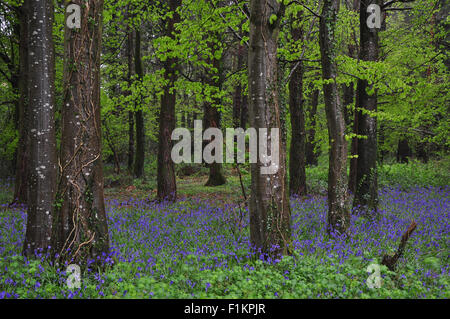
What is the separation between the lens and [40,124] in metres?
5.27

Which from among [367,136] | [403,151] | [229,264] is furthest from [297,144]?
[403,151]

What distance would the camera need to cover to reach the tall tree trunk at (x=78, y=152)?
14.3 feet

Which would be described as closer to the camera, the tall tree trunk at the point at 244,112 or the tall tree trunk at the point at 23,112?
the tall tree trunk at the point at 23,112

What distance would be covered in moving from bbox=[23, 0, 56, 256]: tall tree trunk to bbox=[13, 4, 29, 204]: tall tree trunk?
361 centimetres

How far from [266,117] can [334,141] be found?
8.67 ft

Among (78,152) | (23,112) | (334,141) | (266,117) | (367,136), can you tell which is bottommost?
(78,152)

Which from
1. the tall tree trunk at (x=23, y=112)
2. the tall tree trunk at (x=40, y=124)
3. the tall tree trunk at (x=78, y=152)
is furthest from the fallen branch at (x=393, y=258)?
the tall tree trunk at (x=23, y=112)

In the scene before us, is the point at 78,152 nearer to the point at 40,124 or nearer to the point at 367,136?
the point at 40,124

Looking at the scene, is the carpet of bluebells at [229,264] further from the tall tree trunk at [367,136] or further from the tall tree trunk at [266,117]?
the tall tree trunk at [367,136]

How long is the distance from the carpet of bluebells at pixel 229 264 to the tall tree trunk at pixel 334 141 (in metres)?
0.44

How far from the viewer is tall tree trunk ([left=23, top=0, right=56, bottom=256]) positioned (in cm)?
522

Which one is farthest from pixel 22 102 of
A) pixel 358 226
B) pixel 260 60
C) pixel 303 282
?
pixel 358 226

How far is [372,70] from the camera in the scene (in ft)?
22.3

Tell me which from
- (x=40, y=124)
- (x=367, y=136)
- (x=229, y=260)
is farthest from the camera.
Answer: (x=367, y=136)
